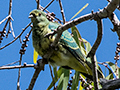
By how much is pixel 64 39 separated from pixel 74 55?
0.21 meters

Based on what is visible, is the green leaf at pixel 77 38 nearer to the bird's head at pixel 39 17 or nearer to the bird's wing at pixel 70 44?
the bird's wing at pixel 70 44

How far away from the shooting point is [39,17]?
2.87m

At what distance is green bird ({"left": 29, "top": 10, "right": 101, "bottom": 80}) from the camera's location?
271cm

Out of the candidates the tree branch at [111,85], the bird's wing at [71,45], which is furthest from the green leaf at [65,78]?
the tree branch at [111,85]

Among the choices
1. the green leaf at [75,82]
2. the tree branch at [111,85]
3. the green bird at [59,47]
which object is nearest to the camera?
the tree branch at [111,85]

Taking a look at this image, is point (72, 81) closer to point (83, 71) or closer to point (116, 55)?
point (83, 71)

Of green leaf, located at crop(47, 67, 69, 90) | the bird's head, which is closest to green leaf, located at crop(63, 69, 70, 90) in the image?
green leaf, located at crop(47, 67, 69, 90)

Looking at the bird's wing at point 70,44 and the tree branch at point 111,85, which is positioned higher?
the bird's wing at point 70,44

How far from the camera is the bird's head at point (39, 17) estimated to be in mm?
2819

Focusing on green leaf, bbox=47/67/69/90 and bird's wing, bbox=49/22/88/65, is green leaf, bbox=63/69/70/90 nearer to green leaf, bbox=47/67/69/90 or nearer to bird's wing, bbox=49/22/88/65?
green leaf, bbox=47/67/69/90

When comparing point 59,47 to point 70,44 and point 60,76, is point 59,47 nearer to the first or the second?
point 70,44

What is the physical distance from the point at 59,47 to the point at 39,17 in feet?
1.34

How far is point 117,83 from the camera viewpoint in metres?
1.75

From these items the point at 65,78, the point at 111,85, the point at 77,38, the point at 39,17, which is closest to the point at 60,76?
the point at 65,78
